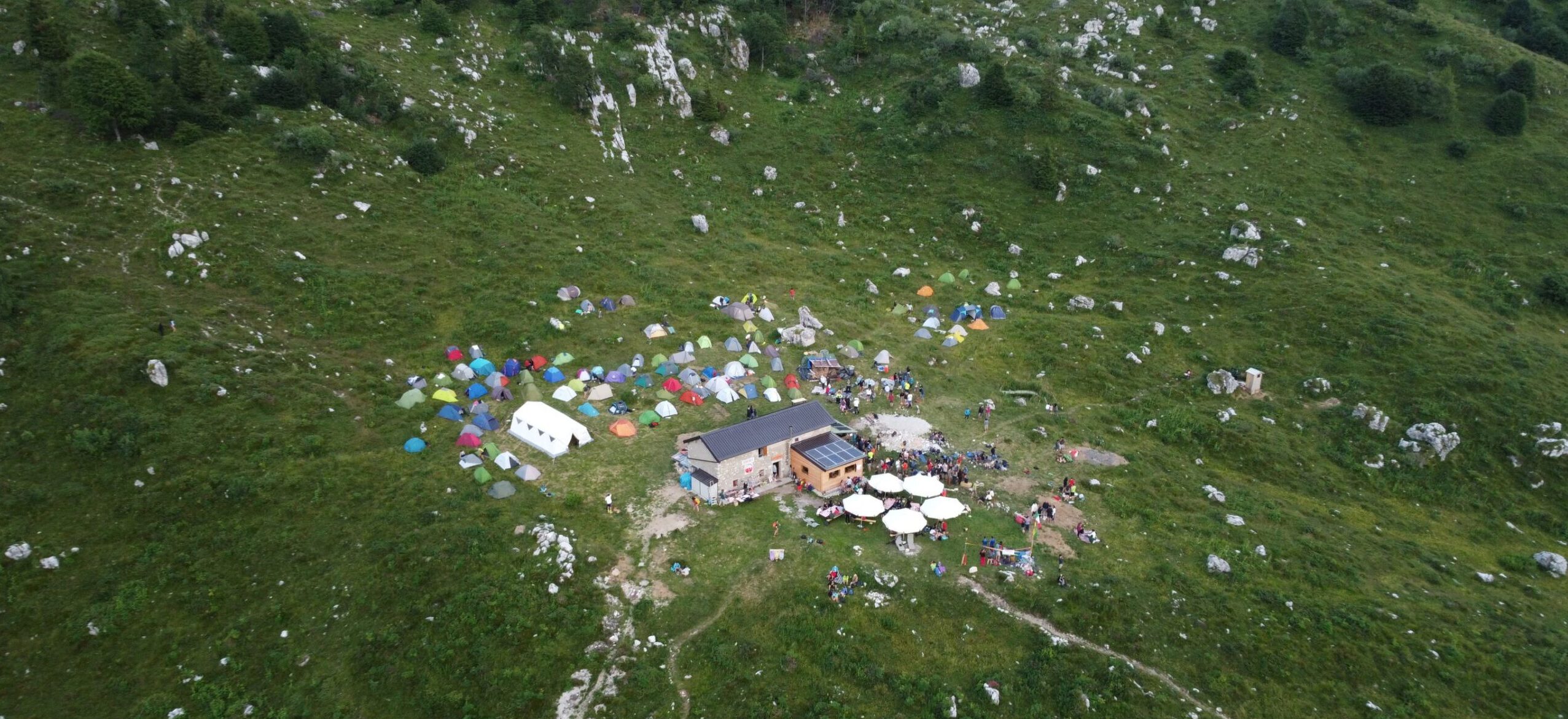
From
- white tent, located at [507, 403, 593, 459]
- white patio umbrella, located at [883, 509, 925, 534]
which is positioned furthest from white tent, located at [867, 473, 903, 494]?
white tent, located at [507, 403, 593, 459]

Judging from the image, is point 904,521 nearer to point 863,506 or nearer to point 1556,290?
point 863,506

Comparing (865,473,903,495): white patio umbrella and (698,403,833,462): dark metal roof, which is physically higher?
(698,403,833,462): dark metal roof

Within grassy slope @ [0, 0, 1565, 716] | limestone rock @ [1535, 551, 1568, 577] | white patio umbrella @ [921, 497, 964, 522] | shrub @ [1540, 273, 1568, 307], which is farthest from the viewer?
shrub @ [1540, 273, 1568, 307]

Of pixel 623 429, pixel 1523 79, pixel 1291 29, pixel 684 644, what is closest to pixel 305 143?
pixel 623 429

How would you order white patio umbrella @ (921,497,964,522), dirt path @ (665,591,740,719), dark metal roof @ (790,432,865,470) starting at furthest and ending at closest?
dark metal roof @ (790,432,865,470) < white patio umbrella @ (921,497,964,522) < dirt path @ (665,591,740,719)

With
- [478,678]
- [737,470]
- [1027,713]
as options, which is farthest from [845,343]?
[478,678]

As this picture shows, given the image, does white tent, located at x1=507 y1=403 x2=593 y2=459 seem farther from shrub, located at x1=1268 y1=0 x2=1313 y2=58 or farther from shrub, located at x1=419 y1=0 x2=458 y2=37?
shrub, located at x1=1268 y1=0 x2=1313 y2=58
